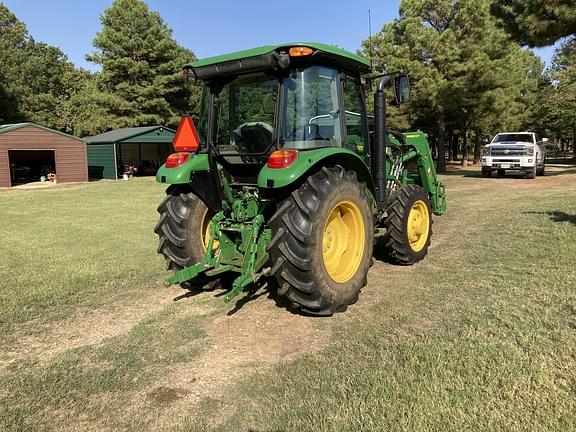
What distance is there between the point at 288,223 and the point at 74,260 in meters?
4.22

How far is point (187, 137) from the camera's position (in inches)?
191

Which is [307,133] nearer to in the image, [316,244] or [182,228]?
[316,244]

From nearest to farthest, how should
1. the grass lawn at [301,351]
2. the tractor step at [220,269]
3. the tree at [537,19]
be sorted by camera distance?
the grass lawn at [301,351] < the tractor step at [220,269] < the tree at [537,19]

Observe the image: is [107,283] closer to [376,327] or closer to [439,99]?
[376,327]

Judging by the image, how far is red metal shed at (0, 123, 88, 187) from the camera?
23016 mm

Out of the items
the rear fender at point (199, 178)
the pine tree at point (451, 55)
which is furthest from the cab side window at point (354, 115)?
the pine tree at point (451, 55)

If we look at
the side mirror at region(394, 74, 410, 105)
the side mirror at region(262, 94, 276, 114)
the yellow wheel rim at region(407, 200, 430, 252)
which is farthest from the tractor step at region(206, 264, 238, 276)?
the side mirror at region(394, 74, 410, 105)

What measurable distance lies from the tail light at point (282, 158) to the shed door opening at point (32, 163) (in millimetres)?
28204

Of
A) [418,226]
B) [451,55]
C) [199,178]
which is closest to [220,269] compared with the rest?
[199,178]

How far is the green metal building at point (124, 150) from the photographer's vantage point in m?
26.7

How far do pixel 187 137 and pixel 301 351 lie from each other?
2.56m

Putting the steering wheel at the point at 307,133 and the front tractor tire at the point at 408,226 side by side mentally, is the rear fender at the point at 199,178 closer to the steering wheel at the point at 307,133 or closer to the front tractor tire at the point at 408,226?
the steering wheel at the point at 307,133

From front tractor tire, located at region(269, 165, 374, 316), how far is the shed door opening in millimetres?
28171

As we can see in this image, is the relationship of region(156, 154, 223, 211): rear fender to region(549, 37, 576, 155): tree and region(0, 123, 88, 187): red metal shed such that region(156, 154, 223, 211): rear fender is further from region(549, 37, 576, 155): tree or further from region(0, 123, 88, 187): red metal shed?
region(549, 37, 576, 155): tree
